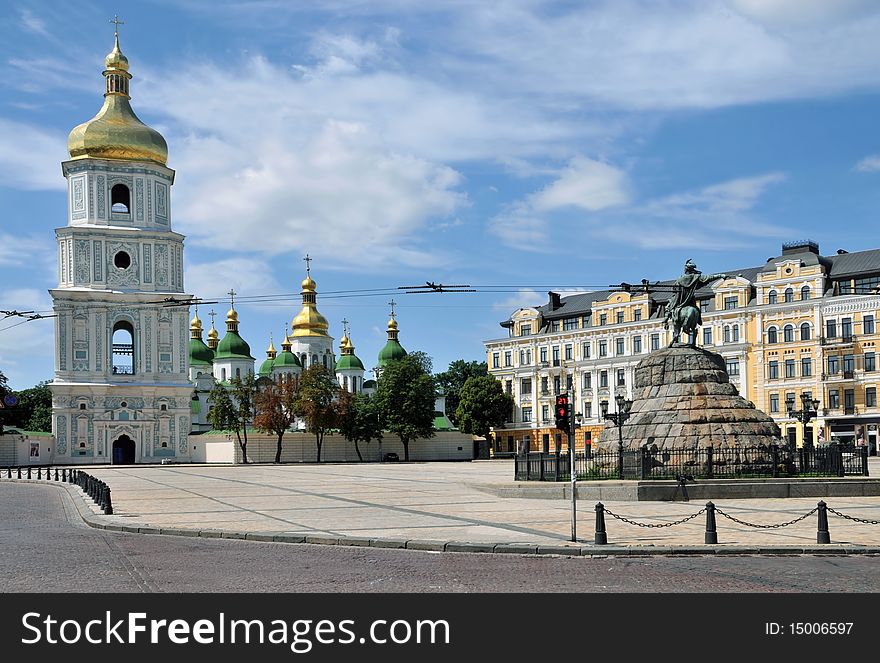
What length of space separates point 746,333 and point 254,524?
6149 cm

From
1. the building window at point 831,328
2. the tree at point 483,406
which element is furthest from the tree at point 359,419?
the building window at point 831,328

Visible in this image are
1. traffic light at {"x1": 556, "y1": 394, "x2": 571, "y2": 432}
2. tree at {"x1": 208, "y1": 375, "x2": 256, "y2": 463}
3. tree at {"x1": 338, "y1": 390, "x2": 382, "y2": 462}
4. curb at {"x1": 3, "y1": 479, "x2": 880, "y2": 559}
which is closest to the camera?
curb at {"x1": 3, "y1": 479, "x2": 880, "y2": 559}

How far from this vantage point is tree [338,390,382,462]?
3280 inches

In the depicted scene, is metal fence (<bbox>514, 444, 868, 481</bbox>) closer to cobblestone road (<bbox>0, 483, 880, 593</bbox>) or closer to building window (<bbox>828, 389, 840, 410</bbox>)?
cobblestone road (<bbox>0, 483, 880, 593</bbox>)

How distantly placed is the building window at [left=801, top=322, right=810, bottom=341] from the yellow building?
7 centimetres

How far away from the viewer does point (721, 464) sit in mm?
28266

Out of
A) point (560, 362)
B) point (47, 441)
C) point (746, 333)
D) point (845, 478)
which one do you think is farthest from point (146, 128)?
point (845, 478)

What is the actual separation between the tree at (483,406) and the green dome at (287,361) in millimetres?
26033

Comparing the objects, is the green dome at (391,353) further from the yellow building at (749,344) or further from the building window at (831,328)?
the building window at (831,328)

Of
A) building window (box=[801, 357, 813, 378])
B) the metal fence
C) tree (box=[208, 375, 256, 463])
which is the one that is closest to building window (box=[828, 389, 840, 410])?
building window (box=[801, 357, 813, 378])

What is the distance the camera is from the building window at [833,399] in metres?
70.8

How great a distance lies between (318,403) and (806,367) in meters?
35.9

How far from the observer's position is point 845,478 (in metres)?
28.6
